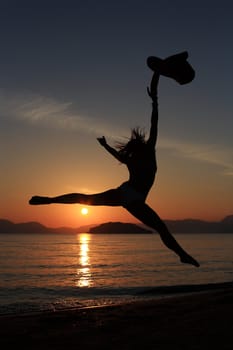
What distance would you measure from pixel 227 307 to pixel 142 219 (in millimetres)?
9557

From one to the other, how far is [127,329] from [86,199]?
20.0 ft

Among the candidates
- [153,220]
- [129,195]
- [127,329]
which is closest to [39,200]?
[129,195]

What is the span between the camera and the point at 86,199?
284 inches

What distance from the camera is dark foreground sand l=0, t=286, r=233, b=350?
982cm

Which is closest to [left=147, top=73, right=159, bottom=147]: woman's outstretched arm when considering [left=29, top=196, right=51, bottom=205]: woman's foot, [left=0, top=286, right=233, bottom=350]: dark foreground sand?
[left=29, top=196, right=51, bottom=205]: woman's foot

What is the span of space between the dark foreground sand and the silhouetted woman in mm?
3315

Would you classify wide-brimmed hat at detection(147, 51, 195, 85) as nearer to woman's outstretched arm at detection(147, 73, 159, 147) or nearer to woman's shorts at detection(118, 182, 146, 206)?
woman's outstretched arm at detection(147, 73, 159, 147)

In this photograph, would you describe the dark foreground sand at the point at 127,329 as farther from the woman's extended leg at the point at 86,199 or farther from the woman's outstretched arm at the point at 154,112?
the woman's outstretched arm at the point at 154,112

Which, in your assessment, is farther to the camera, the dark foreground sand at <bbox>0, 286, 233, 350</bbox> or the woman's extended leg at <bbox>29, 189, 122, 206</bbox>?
the dark foreground sand at <bbox>0, 286, 233, 350</bbox>

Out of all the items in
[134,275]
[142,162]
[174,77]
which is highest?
[174,77]

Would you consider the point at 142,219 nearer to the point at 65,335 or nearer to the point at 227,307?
the point at 65,335

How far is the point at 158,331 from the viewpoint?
11.2 metres

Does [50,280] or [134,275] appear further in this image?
[134,275]

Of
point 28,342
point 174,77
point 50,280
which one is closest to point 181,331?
point 28,342
